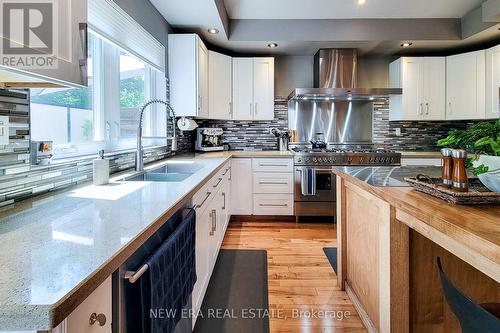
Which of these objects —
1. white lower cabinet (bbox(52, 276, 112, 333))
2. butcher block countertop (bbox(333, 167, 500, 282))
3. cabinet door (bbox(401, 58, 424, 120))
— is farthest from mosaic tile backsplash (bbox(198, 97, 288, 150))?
white lower cabinet (bbox(52, 276, 112, 333))

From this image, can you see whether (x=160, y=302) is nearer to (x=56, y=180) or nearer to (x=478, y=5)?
(x=56, y=180)

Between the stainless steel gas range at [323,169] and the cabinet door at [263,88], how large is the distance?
80 cm

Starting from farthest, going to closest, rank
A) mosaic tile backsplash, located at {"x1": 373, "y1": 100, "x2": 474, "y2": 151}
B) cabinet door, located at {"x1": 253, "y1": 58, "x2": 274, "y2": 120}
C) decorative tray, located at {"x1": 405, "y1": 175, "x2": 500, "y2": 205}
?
mosaic tile backsplash, located at {"x1": 373, "y1": 100, "x2": 474, "y2": 151}, cabinet door, located at {"x1": 253, "y1": 58, "x2": 274, "y2": 120}, decorative tray, located at {"x1": 405, "y1": 175, "x2": 500, "y2": 205}

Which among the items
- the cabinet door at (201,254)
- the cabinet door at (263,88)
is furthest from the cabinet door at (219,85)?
the cabinet door at (201,254)

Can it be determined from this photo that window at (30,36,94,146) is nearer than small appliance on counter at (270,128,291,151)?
Yes

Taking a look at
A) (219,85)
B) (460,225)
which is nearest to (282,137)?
(219,85)

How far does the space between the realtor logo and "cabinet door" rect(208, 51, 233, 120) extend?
3176 millimetres

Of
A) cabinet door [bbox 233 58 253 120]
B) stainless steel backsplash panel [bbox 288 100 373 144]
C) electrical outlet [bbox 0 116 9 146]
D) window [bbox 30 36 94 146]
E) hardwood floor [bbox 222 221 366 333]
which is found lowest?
hardwood floor [bbox 222 221 366 333]

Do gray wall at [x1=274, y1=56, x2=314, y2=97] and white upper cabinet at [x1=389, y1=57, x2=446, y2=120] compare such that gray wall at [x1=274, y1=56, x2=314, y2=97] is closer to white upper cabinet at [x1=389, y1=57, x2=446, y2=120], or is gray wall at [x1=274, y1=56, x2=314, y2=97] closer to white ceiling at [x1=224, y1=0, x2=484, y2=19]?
white ceiling at [x1=224, y1=0, x2=484, y2=19]

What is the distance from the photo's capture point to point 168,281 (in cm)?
111

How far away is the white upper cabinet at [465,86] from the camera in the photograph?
13.0 ft

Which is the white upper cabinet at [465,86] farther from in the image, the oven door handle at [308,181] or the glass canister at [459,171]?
the glass canister at [459,171]

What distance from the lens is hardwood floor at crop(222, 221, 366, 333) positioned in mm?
1905

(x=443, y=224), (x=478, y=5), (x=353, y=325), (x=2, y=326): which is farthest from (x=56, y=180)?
(x=478, y=5)
